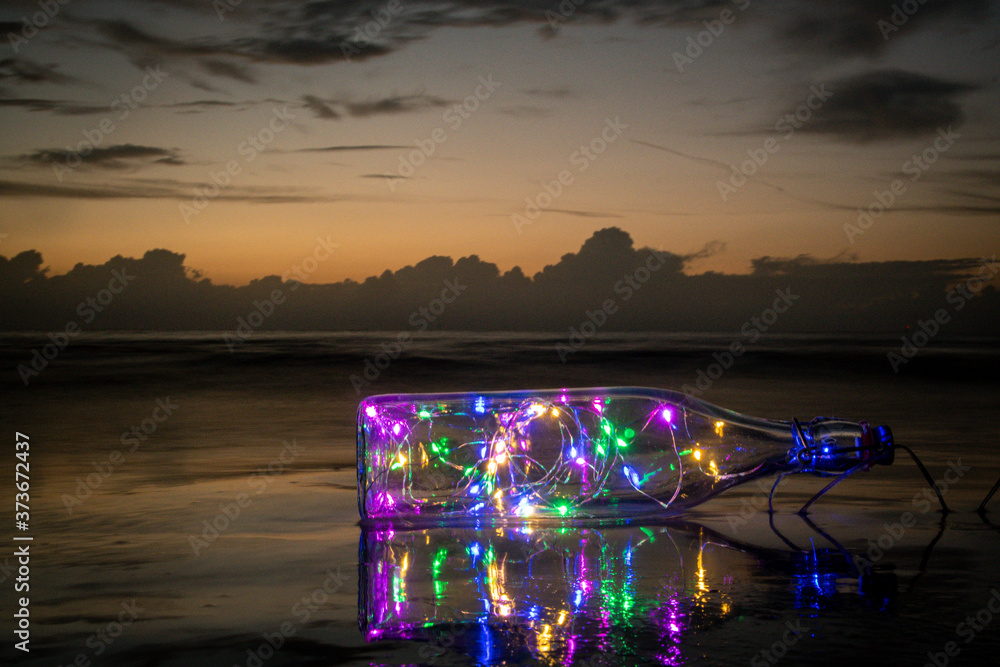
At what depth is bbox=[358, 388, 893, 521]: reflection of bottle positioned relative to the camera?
270 centimetres

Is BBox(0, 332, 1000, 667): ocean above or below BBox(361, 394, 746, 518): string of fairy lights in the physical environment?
below

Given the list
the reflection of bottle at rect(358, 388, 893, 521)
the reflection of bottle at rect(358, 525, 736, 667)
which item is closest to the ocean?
the reflection of bottle at rect(358, 525, 736, 667)

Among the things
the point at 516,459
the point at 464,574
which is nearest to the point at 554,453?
the point at 516,459

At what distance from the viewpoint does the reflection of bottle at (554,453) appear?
270 centimetres

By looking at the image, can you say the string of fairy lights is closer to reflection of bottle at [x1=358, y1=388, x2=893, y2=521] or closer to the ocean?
reflection of bottle at [x1=358, y1=388, x2=893, y2=521]

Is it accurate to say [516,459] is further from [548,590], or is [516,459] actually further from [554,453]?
[548,590]

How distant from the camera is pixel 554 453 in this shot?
2713 mm

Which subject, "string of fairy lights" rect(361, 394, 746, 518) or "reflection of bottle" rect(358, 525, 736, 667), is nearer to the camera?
"reflection of bottle" rect(358, 525, 736, 667)

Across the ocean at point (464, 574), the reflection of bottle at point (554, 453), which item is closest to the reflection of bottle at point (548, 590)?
the ocean at point (464, 574)

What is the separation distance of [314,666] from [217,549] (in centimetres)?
105

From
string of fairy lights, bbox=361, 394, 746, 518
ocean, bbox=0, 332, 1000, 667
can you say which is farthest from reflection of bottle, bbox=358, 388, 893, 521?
ocean, bbox=0, 332, 1000, 667

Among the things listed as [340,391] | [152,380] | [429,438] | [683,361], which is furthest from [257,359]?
Result: [429,438]

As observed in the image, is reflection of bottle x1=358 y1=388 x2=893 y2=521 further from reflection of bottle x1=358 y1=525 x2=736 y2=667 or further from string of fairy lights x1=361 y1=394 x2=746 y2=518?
reflection of bottle x1=358 y1=525 x2=736 y2=667

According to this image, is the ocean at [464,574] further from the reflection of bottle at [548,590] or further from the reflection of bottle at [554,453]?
the reflection of bottle at [554,453]
